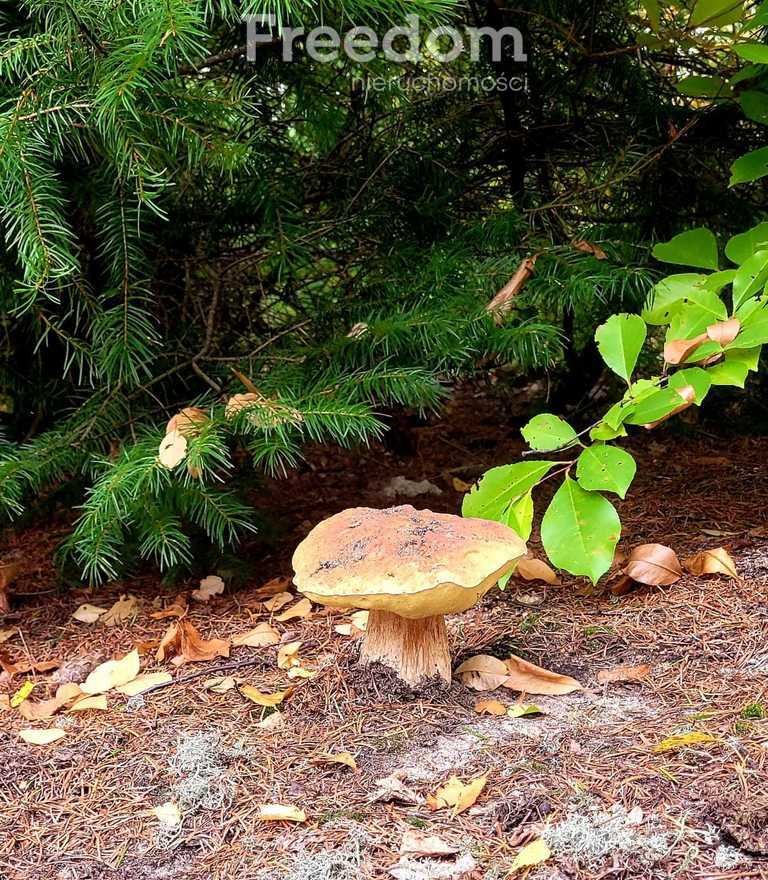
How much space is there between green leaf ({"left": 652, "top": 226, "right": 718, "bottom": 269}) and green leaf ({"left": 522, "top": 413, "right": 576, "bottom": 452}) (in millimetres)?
610

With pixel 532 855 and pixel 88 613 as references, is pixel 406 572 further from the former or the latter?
pixel 88 613

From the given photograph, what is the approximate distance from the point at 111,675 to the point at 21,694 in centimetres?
23

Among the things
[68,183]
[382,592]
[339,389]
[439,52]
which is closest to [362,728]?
[382,592]

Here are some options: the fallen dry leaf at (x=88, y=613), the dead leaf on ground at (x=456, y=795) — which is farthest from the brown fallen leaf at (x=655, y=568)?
the fallen dry leaf at (x=88, y=613)

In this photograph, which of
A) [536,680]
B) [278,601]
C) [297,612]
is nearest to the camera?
[536,680]

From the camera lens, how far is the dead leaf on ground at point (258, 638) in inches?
88.1

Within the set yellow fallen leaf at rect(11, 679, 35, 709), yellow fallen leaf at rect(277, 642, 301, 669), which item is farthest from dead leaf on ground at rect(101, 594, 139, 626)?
yellow fallen leaf at rect(277, 642, 301, 669)

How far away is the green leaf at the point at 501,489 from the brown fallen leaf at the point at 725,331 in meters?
0.47

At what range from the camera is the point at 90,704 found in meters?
2.00

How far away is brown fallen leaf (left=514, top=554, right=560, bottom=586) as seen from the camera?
240 centimetres

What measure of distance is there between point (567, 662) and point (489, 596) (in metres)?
0.40

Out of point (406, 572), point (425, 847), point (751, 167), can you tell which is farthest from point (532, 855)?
point (751, 167)

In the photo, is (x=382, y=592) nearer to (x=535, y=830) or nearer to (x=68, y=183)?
(x=535, y=830)

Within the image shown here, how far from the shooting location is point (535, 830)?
1.40 metres
